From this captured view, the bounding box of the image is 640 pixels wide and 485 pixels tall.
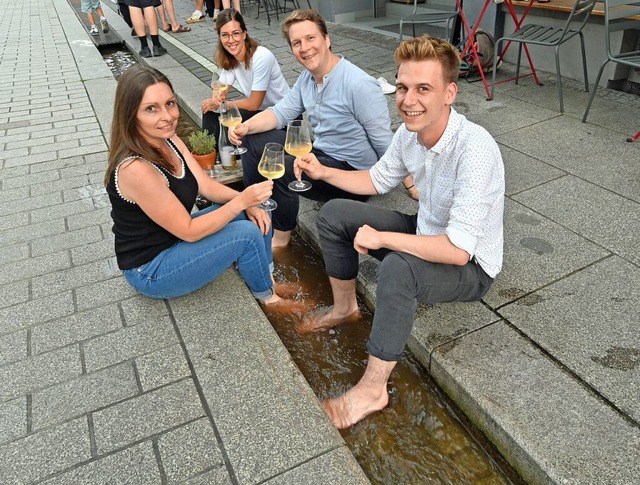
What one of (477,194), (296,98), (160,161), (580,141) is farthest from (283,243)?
(580,141)

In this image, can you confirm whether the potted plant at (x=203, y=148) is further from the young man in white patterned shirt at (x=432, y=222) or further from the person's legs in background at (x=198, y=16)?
the person's legs in background at (x=198, y=16)

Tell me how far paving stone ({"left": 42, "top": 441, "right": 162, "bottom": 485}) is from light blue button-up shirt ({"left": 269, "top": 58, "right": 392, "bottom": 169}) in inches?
84.4

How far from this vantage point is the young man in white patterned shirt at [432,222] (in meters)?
2.05

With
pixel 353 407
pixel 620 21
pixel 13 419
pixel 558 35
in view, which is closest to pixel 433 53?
pixel 353 407

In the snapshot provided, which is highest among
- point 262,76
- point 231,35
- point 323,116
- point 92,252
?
point 231,35

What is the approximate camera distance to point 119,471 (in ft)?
6.31

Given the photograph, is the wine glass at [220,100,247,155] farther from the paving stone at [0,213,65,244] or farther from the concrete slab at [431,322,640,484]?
the concrete slab at [431,322,640,484]

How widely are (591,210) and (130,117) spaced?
287 centimetres

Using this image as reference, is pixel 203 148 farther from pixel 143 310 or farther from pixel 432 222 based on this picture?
pixel 432 222

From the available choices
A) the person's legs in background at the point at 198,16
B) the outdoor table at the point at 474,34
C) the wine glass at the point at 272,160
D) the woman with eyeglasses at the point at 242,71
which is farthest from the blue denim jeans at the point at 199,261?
the person's legs in background at the point at 198,16

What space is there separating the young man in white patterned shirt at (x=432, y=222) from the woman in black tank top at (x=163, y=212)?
763 mm

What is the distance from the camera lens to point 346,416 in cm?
228

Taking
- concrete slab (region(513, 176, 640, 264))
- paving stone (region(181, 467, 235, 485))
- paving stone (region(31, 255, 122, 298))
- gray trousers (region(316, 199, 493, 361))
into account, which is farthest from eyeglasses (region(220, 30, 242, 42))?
paving stone (region(181, 467, 235, 485))

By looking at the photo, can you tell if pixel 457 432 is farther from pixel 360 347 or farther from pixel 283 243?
pixel 283 243
